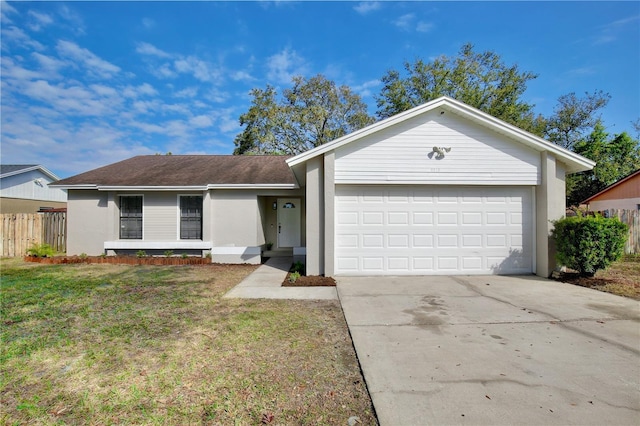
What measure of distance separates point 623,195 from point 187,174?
2415cm

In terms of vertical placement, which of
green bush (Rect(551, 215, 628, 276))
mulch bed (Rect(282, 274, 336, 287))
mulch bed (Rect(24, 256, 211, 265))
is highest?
green bush (Rect(551, 215, 628, 276))

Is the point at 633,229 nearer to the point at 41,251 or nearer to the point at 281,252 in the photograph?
the point at 281,252

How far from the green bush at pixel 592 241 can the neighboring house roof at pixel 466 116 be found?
74.5 inches

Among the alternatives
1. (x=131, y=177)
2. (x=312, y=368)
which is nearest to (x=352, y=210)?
(x=312, y=368)

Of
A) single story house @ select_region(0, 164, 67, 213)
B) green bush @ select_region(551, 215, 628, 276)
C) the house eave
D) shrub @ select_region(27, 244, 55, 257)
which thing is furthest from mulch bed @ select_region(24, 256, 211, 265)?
single story house @ select_region(0, 164, 67, 213)

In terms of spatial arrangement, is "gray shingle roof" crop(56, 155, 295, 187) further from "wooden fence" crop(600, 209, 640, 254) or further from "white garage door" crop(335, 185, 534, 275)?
"wooden fence" crop(600, 209, 640, 254)

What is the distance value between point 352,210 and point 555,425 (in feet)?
20.8

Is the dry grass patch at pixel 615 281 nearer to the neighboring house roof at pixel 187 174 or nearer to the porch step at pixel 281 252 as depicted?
the neighboring house roof at pixel 187 174

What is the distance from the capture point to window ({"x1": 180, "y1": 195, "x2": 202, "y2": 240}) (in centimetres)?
1099

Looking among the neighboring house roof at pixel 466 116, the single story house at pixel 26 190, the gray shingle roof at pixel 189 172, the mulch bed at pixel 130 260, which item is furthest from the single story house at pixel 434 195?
the single story house at pixel 26 190

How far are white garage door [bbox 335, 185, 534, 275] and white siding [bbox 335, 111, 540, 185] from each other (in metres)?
0.37

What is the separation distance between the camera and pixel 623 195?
17375 mm

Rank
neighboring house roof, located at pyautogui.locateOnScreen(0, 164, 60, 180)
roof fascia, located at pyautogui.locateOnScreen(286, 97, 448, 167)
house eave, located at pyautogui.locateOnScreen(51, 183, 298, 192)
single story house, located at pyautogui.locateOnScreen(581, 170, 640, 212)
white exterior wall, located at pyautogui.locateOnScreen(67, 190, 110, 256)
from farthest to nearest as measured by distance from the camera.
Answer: neighboring house roof, located at pyautogui.locateOnScreen(0, 164, 60, 180), single story house, located at pyautogui.locateOnScreen(581, 170, 640, 212), white exterior wall, located at pyautogui.locateOnScreen(67, 190, 110, 256), house eave, located at pyautogui.locateOnScreen(51, 183, 298, 192), roof fascia, located at pyautogui.locateOnScreen(286, 97, 448, 167)

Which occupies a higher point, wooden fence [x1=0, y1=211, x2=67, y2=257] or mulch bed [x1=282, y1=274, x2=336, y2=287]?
wooden fence [x1=0, y1=211, x2=67, y2=257]
